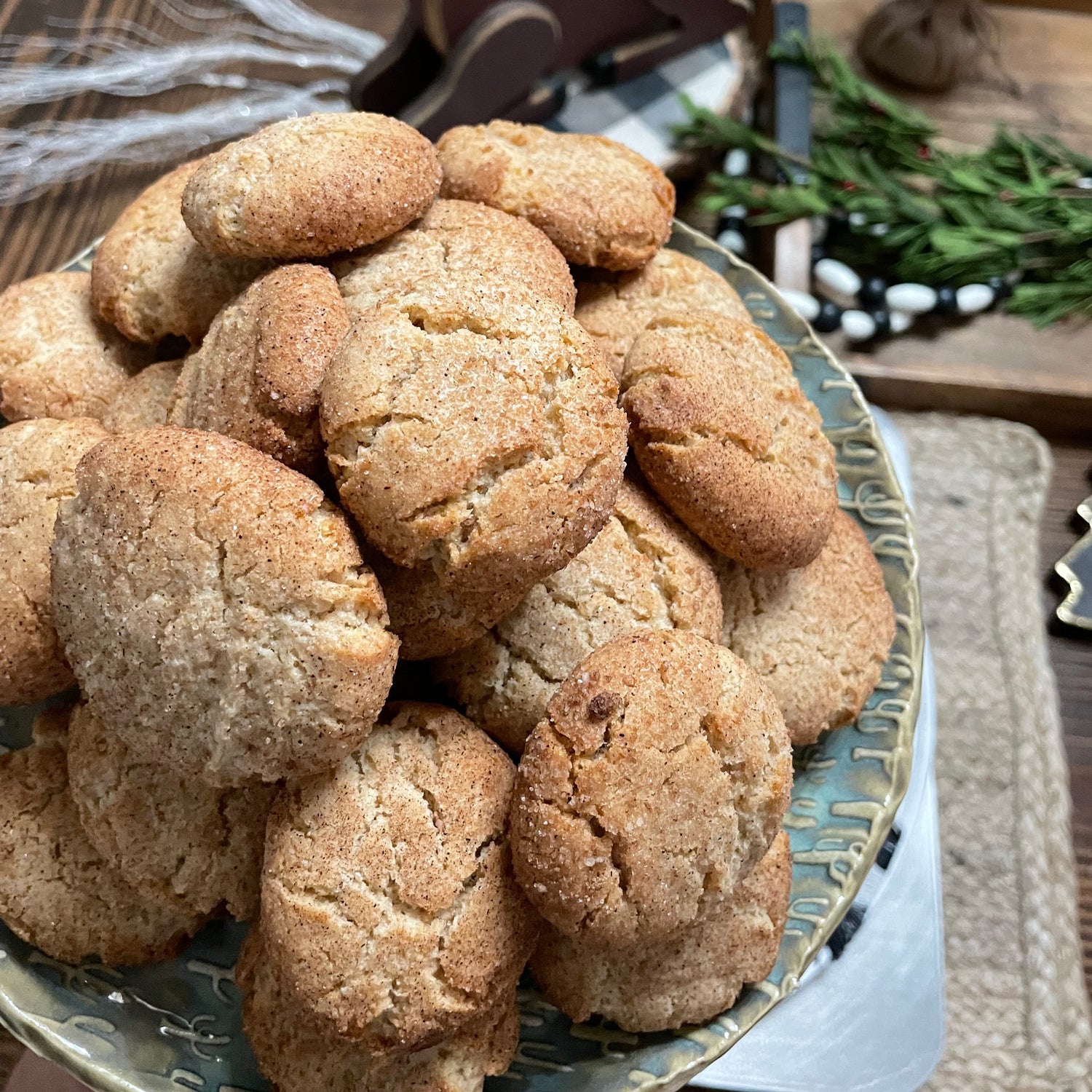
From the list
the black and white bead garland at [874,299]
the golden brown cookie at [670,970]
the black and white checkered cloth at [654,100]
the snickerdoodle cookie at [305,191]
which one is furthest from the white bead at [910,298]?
the golden brown cookie at [670,970]

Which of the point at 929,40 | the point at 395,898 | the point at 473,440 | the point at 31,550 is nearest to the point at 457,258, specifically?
the point at 473,440

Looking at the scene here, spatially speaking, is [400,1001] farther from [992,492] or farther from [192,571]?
[992,492]

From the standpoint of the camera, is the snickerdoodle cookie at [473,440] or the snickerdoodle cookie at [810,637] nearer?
the snickerdoodle cookie at [473,440]

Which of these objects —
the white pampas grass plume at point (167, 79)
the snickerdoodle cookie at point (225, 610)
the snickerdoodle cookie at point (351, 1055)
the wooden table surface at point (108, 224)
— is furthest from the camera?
the white pampas grass plume at point (167, 79)

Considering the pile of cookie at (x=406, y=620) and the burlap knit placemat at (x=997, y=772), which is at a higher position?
the pile of cookie at (x=406, y=620)

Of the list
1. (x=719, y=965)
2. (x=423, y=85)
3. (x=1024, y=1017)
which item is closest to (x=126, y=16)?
(x=423, y=85)

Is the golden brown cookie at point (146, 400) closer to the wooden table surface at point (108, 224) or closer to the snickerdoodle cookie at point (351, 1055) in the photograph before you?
the snickerdoodle cookie at point (351, 1055)
